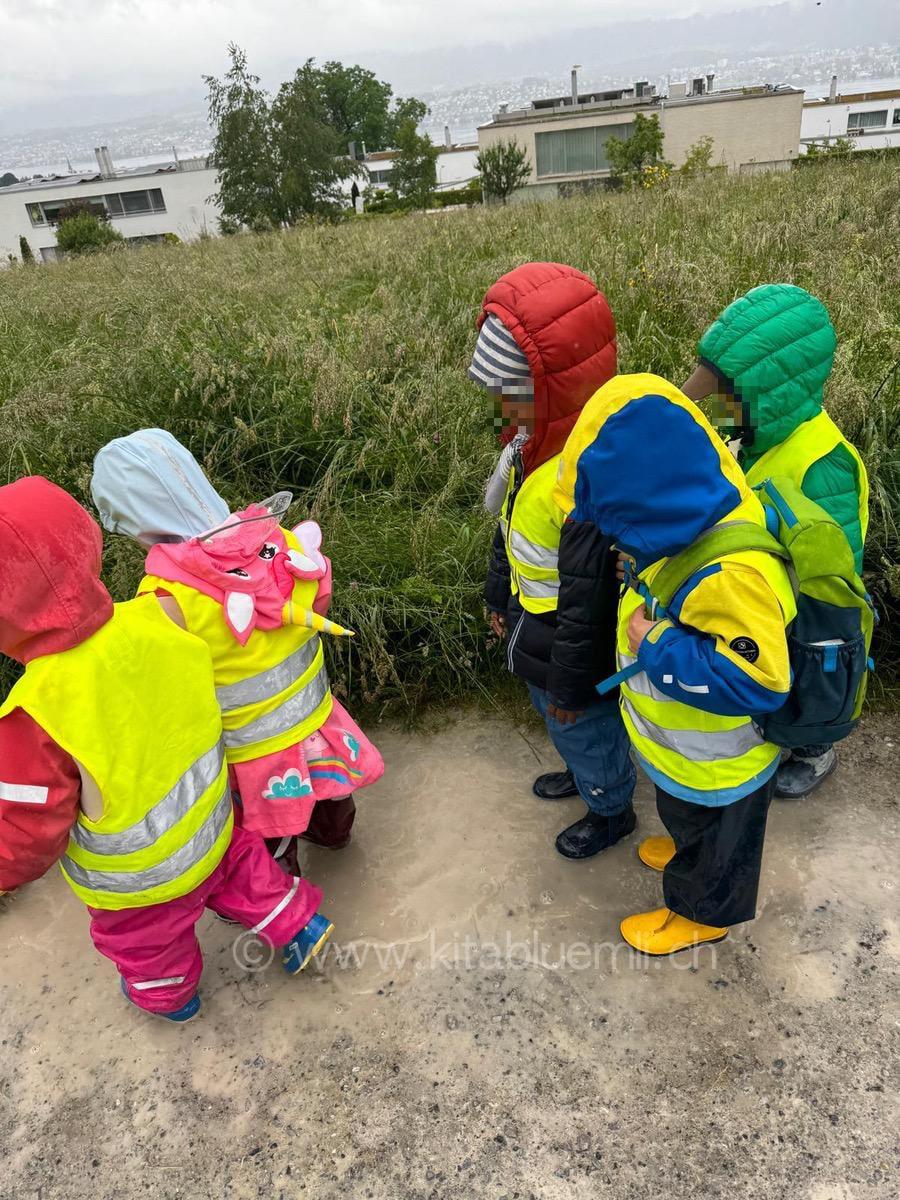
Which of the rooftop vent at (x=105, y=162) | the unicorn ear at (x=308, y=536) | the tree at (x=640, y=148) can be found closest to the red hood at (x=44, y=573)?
the unicorn ear at (x=308, y=536)

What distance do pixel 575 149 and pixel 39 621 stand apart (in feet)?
178

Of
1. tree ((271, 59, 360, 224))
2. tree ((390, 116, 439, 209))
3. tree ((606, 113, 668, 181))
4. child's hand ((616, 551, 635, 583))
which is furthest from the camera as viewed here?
tree ((390, 116, 439, 209))

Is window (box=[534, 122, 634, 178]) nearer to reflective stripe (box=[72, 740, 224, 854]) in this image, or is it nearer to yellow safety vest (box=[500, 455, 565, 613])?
yellow safety vest (box=[500, 455, 565, 613])

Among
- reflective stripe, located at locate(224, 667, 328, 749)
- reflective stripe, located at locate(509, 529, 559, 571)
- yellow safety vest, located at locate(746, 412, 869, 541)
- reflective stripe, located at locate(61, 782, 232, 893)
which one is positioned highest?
yellow safety vest, located at locate(746, 412, 869, 541)

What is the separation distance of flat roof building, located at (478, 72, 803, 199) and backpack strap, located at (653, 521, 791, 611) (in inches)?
1850

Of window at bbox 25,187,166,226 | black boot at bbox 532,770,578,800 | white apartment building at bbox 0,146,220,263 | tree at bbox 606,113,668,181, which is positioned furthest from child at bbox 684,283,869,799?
window at bbox 25,187,166,226

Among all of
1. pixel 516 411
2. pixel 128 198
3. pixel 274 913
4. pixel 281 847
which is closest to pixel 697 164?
pixel 516 411

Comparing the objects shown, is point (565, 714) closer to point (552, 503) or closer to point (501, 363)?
point (552, 503)

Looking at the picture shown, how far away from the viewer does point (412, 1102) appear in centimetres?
184

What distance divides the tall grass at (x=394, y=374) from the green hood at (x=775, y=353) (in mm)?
1215

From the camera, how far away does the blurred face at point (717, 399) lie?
1985 millimetres

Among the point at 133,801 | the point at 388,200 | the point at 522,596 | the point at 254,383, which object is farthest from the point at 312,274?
the point at 388,200

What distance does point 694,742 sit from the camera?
5.69ft

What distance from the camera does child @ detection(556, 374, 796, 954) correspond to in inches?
56.1
